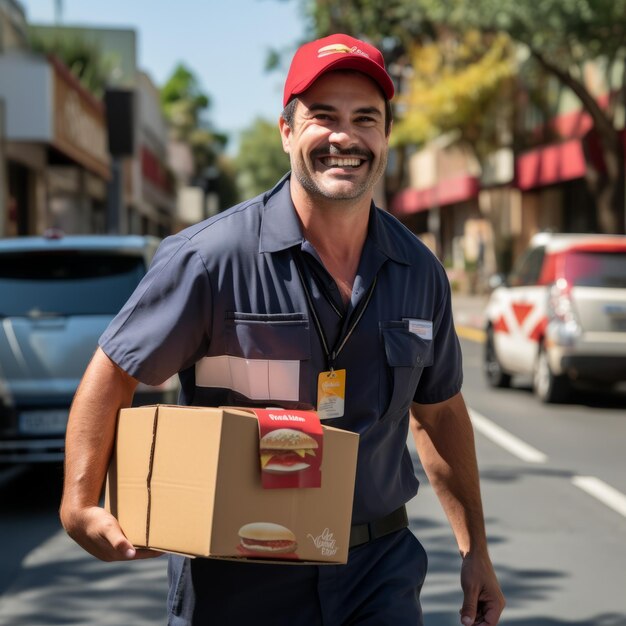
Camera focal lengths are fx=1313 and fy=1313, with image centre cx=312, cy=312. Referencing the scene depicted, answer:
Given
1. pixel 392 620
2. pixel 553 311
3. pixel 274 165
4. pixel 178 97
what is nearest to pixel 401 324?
pixel 392 620

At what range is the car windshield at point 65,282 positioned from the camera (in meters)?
8.19

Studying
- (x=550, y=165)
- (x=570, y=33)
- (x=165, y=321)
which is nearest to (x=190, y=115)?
(x=550, y=165)

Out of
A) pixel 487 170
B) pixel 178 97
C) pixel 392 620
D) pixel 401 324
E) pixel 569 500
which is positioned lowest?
pixel 569 500

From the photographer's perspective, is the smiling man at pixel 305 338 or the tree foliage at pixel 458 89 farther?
the tree foliage at pixel 458 89

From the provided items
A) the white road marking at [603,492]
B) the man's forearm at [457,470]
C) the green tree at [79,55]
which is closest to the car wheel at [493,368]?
the white road marking at [603,492]

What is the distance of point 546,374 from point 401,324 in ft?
34.7

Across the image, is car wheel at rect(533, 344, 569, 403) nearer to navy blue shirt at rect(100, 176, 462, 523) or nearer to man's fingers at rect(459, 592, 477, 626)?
man's fingers at rect(459, 592, 477, 626)

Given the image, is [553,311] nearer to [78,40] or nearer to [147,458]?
[147,458]

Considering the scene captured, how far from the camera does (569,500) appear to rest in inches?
324

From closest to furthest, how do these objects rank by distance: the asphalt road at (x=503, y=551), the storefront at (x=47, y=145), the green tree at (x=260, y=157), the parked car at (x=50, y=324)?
the asphalt road at (x=503, y=551) < the parked car at (x=50, y=324) < the storefront at (x=47, y=145) < the green tree at (x=260, y=157)

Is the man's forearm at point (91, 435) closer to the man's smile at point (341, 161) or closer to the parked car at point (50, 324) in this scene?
the man's smile at point (341, 161)

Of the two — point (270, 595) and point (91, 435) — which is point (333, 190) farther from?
point (270, 595)

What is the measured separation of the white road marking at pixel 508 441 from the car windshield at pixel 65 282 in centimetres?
341

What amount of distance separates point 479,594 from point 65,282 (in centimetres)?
559
